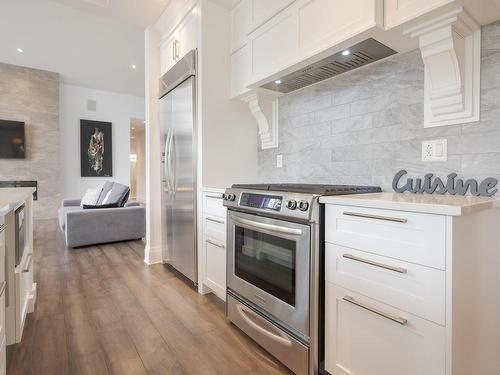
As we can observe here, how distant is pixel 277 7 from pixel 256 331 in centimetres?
208

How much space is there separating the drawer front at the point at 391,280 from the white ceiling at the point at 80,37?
2.86 meters

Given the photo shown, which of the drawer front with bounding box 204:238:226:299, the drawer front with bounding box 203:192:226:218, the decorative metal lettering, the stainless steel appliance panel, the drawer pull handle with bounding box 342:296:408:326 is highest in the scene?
the decorative metal lettering

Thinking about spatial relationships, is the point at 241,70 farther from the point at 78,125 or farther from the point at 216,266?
the point at 78,125

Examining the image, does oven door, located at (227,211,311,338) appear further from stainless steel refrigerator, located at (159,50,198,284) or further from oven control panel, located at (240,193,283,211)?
stainless steel refrigerator, located at (159,50,198,284)

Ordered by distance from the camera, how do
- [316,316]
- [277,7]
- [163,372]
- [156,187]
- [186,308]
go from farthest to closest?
[156,187] → [186,308] → [277,7] → [163,372] → [316,316]

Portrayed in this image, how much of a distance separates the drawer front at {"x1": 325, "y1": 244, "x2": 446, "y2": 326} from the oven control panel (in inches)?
13.7

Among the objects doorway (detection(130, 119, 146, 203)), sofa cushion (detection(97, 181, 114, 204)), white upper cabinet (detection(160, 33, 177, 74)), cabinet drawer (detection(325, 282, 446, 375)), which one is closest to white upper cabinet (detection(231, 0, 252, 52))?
white upper cabinet (detection(160, 33, 177, 74))

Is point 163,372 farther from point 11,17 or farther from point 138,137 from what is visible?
point 138,137

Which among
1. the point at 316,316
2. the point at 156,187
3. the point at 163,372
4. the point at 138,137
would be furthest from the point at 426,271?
the point at 138,137

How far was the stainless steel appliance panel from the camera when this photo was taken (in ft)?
4.49

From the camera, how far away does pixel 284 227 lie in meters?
1.45

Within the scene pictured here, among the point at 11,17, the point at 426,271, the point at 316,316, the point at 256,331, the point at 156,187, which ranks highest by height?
the point at 11,17

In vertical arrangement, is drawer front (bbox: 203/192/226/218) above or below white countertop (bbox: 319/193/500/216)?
below

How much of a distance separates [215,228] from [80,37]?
428 centimetres
